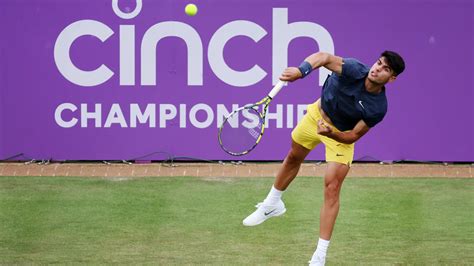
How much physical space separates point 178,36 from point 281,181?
474 cm

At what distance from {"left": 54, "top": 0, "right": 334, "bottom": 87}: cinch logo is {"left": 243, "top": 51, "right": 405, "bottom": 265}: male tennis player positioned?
4.57 metres

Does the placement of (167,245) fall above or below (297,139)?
below

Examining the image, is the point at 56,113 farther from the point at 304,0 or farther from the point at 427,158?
the point at 427,158

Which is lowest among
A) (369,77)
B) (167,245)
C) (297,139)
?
(167,245)

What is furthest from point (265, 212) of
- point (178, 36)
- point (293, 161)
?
point (178, 36)

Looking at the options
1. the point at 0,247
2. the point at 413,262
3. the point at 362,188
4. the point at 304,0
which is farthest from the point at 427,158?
the point at 0,247

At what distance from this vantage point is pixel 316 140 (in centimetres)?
1040

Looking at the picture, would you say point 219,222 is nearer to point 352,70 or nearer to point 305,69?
point 352,70

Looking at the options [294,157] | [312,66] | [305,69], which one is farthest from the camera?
[294,157]

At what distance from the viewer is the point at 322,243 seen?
993cm

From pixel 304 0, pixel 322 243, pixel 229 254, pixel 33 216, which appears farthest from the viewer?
Result: pixel 304 0

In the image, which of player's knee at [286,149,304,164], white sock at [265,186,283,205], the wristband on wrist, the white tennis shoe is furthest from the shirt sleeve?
the white tennis shoe

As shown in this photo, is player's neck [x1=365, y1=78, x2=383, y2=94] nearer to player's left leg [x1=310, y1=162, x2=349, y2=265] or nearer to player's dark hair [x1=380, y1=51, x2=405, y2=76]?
player's dark hair [x1=380, y1=51, x2=405, y2=76]

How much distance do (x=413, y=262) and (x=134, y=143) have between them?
5648 mm
